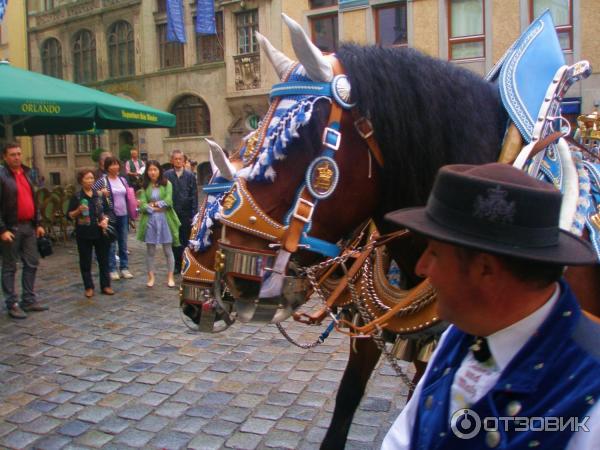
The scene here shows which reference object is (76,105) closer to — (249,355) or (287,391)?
(249,355)

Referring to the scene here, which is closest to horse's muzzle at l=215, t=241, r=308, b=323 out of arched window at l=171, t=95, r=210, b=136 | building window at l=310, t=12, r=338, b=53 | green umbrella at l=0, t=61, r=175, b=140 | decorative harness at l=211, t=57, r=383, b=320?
decorative harness at l=211, t=57, r=383, b=320

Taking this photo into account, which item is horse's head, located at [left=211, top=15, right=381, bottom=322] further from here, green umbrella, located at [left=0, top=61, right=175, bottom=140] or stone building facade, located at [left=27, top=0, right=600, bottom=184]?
stone building facade, located at [left=27, top=0, right=600, bottom=184]

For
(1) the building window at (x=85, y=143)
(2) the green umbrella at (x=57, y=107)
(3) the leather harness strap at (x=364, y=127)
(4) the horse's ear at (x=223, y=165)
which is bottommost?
(4) the horse's ear at (x=223, y=165)

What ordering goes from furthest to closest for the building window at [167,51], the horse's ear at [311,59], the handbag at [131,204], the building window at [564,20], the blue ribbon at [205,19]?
the building window at [167,51] → the blue ribbon at [205,19] → the building window at [564,20] → the handbag at [131,204] → the horse's ear at [311,59]

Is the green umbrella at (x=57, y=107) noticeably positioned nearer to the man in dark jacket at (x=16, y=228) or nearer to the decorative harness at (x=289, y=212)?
the man in dark jacket at (x=16, y=228)

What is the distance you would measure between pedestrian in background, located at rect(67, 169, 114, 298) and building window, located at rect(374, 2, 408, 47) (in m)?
12.5

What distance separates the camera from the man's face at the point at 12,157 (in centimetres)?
592

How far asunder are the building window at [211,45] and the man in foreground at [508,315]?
70.9ft

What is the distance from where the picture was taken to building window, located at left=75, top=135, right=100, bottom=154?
25891 millimetres

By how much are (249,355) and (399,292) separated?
9.05 ft

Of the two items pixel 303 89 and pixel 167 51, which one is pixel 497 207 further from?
pixel 167 51

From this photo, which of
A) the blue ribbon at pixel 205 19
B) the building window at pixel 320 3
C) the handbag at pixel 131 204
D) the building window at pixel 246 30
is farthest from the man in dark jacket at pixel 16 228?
the blue ribbon at pixel 205 19

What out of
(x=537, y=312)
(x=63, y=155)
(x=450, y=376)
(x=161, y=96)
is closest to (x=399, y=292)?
(x=450, y=376)

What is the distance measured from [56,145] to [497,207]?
29934 millimetres
